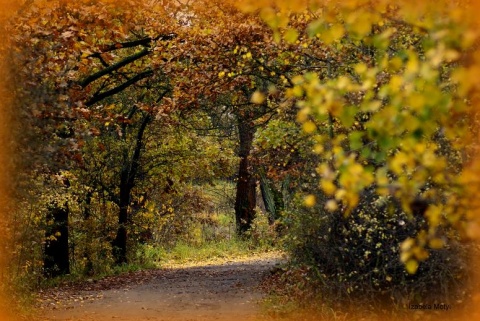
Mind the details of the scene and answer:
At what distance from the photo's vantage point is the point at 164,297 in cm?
1267

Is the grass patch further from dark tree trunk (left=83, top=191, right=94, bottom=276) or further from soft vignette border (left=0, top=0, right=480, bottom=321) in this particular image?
soft vignette border (left=0, top=0, right=480, bottom=321)

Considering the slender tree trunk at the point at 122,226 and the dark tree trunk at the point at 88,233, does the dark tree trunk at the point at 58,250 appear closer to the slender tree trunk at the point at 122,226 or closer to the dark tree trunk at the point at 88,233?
the dark tree trunk at the point at 88,233

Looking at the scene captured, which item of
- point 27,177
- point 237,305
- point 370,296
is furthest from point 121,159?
point 370,296

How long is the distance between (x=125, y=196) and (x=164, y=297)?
7.76 meters

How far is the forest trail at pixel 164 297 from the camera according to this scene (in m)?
10.5

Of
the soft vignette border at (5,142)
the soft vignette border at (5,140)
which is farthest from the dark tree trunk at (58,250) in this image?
the soft vignette border at (5,142)

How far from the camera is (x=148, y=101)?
1900 cm

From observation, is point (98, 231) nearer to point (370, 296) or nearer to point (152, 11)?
point (152, 11)

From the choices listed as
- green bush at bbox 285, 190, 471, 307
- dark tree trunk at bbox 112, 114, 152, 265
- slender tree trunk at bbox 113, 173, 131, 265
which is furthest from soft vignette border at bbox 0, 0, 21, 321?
slender tree trunk at bbox 113, 173, 131, 265

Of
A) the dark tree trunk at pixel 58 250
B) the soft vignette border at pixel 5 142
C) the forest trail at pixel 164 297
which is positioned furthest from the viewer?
the dark tree trunk at pixel 58 250

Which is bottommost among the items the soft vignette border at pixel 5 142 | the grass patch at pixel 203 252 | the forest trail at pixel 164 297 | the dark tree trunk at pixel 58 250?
the grass patch at pixel 203 252

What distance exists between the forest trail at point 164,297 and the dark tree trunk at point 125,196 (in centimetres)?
220

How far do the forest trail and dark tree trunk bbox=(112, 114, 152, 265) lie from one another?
2.20 meters

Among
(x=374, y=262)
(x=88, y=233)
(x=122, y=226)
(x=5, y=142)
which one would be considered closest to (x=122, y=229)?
(x=122, y=226)
